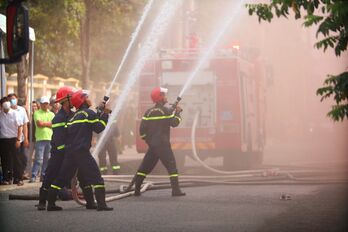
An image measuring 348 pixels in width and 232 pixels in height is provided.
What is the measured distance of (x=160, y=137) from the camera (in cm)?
1361

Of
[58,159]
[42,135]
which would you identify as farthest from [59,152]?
[42,135]

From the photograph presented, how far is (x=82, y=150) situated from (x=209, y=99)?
8560mm

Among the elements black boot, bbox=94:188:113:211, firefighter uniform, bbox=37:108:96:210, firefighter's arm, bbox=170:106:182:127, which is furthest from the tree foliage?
black boot, bbox=94:188:113:211

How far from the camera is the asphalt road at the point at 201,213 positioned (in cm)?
988

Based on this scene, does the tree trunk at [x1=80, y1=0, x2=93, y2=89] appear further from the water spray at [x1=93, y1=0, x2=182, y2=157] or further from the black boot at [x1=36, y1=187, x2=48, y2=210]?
the black boot at [x1=36, y1=187, x2=48, y2=210]

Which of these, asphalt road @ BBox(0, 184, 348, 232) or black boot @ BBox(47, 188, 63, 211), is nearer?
asphalt road @ BBox(0, 184, 348, 232)

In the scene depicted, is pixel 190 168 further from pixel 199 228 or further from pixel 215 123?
pixel 199 228

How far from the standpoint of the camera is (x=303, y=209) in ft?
38.3

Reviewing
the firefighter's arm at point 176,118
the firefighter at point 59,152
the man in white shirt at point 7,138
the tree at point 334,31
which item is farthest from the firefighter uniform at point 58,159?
the tree at point 334,31

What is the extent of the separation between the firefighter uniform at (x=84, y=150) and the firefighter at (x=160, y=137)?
6.89ft

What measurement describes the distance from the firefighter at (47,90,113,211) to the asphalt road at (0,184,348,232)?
1.02 ft

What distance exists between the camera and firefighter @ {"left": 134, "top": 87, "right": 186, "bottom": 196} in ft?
44.6

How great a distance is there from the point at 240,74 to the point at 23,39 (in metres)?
13.6

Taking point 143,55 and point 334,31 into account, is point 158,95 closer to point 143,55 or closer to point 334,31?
point 334,31
